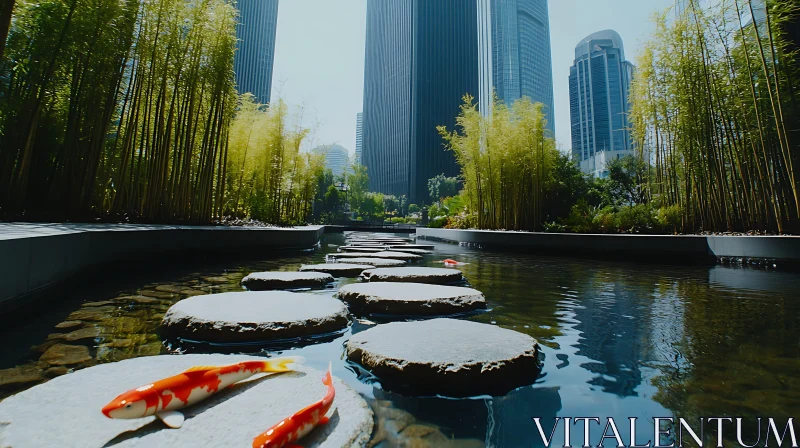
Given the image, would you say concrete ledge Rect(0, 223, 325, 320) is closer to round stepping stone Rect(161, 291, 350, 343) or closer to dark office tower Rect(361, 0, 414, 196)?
round stepping stone Rect(161, 291, 350, 343)

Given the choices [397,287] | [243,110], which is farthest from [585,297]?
[243,110]

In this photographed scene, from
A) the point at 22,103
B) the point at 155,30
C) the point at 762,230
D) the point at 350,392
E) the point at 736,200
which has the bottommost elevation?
the point at 350,392

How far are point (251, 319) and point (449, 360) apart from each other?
1.04 meters

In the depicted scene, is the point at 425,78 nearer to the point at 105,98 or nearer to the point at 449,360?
the point at 105,98

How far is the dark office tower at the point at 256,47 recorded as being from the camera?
3541 centimetres

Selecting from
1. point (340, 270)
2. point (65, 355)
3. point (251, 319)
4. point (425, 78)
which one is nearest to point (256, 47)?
point (425, 78)

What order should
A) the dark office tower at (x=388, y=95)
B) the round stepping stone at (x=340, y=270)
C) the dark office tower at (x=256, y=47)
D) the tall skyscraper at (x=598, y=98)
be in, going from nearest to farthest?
the round stepping stone at (x=340, y=270) → the tall skyscraper at (x=598, y=98) → the dark office tower at (x=256, y=47) → the dark office tower at (x=388, y=95)

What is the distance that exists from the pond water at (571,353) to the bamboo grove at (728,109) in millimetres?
3923

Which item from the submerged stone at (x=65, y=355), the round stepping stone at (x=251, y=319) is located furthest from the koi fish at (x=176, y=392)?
the submerged stone at (x=65, y=355)

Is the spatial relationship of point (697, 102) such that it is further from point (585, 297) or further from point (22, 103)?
point (22, 103)

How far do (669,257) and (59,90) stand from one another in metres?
9.70

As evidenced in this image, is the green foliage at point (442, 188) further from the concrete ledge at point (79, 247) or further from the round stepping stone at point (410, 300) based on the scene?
the round stepping stone at point (410, 300)

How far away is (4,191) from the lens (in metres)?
4.57

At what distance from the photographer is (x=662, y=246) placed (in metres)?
6.35
